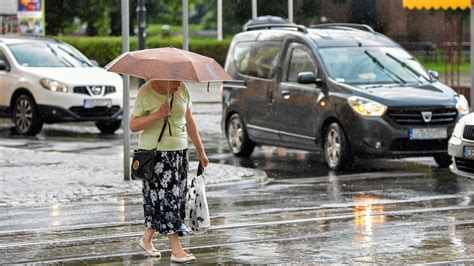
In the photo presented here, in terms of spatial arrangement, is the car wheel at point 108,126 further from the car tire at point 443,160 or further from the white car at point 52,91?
the car tire at point 443,160

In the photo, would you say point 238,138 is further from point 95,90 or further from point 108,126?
point 108,126

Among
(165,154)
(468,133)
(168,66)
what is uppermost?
(168,66)

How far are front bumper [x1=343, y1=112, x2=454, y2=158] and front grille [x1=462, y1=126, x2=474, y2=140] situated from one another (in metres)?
2.85

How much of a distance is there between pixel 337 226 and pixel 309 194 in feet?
9.45

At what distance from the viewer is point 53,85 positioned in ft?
79.8

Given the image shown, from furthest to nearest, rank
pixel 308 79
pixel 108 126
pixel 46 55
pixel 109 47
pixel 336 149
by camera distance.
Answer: pixel 109 47, pixel 46 55, pixel 108 126, pixel 308 79, pixel 336 149

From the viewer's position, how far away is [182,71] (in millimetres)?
10094

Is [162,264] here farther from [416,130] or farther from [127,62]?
[416,130]

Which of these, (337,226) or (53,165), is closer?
(337,226)

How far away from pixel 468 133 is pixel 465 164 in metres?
0.35

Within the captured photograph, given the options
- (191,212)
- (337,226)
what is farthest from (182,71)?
(337,226)

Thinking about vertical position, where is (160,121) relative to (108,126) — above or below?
above

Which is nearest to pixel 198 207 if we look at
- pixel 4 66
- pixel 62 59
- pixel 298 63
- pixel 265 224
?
pixel 265 224

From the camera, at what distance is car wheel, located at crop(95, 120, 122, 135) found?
2507 centimetres
